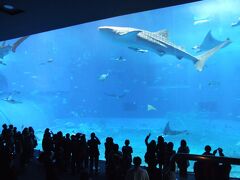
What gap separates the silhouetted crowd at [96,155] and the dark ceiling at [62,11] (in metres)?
2.08

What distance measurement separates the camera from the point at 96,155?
214 inches

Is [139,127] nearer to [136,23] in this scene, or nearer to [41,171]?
[136,23]

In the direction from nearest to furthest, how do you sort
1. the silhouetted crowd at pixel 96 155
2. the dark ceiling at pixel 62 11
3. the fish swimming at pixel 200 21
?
the silhouetted crowd at pixel 96 155 → the dark ceiling at pixel 62 11 → the fish swimming at pixel 200 21

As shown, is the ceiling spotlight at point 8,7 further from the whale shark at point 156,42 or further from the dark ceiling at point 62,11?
the whale shark at point 156,42

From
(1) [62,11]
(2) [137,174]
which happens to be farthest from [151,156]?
(1) [62,11]

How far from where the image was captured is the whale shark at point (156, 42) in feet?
44.5

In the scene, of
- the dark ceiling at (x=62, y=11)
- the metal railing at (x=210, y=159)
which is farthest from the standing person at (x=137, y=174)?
the dark ceiling at (x=62, y=11)

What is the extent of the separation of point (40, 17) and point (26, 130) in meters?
2.66

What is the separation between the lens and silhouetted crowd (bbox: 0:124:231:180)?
2.54 metres

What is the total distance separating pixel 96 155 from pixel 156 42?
11.5m

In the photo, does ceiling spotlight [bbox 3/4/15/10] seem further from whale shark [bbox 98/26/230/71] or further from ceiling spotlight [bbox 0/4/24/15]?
whale shark [bbox 98/26/230/71]

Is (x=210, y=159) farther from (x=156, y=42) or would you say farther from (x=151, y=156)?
(x=156, y=42)

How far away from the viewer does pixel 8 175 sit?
8.04 feet

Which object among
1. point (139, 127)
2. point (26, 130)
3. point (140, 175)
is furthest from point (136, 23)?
point (140, 175)
